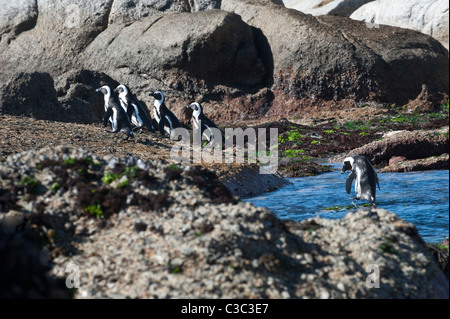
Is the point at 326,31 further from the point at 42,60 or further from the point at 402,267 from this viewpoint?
the point at 402,267

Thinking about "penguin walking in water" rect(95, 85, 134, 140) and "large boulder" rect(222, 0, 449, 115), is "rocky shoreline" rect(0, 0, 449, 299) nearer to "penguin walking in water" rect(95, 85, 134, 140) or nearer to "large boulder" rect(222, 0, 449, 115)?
"large boulder" rect(222, 0, 449, 115)

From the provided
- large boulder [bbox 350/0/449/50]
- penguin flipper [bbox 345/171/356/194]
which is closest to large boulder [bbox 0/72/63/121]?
penguin flipper [bbox 345/171/356/194]

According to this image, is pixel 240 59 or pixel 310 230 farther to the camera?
pixel 240 59

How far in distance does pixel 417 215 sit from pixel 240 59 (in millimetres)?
14817

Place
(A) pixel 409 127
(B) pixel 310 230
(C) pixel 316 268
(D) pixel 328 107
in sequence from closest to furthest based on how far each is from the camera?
(C) pixel 316 268 < (B) pixel 310 230 < (A) pixel 409 127 < (D) pixel 328 107

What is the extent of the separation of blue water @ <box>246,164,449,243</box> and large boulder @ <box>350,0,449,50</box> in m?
19.0

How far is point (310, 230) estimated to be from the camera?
19.9ft

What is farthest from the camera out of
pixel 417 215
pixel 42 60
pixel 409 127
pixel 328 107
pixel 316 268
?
pixel 42 60

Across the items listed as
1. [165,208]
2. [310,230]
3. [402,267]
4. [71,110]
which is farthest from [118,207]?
[71,110]

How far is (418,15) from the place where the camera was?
29.9 meters

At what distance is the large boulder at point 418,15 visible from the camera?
95.9ft

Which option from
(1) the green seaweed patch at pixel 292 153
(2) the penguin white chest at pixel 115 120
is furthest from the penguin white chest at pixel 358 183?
(2) the penguin white chest at pixel 115 120

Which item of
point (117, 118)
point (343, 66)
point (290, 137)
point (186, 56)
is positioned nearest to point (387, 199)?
point (117, 118)

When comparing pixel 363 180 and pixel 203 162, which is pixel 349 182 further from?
pixel 203 162
